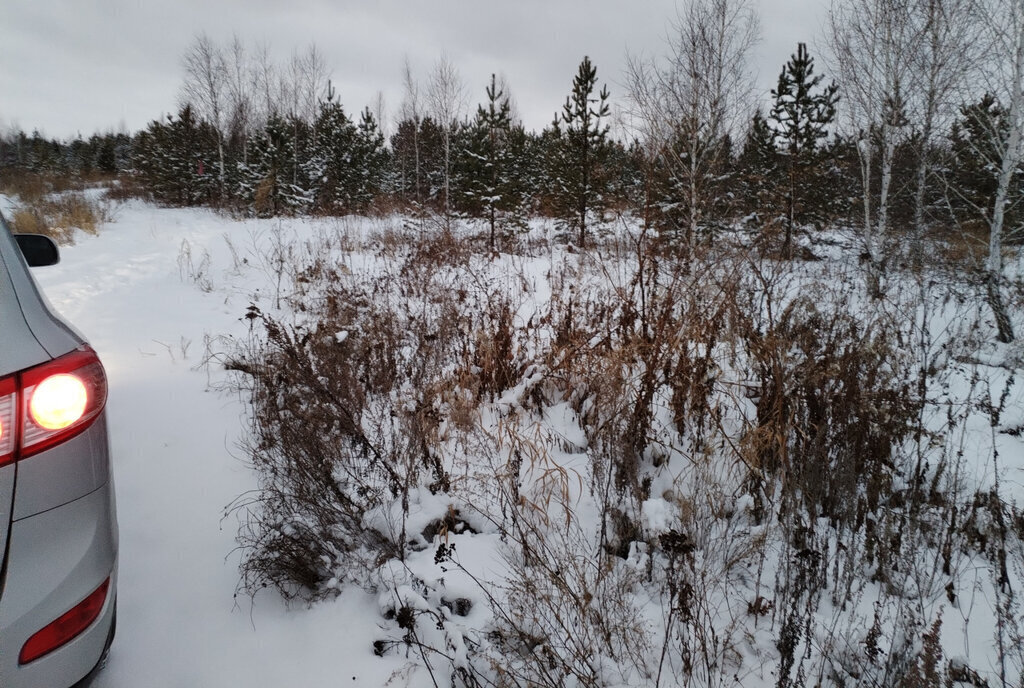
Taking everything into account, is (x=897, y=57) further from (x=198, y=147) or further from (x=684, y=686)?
(x=198, y=147)

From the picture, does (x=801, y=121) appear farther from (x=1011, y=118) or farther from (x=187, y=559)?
(x=187, y=559)

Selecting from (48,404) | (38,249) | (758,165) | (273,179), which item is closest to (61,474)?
(48,404)

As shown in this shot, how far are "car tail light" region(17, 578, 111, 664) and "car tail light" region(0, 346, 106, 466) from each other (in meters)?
0.44

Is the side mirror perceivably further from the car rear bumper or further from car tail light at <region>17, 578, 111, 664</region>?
car tail light at <region>17, 578, 111, 664</region>

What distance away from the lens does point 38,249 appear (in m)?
2.30

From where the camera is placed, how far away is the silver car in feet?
3.62

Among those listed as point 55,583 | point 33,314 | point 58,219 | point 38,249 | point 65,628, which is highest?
point 58,219

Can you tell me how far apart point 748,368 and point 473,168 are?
47.3 ft

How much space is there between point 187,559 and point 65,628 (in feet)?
3.67

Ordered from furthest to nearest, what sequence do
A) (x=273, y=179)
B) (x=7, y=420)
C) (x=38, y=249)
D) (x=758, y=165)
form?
Answer: (x=758, y=165)
(x=273, y=179)
(x=38, y=249)
(x=7, y=420)

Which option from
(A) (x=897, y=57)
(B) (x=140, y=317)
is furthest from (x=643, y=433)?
(A) (x=897, y=57)

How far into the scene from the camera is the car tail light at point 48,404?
1106 mm

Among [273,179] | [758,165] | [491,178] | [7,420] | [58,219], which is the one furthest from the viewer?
[758,165]

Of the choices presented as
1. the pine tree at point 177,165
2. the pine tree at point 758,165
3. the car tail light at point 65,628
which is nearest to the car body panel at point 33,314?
the car tail light at point 65,628
